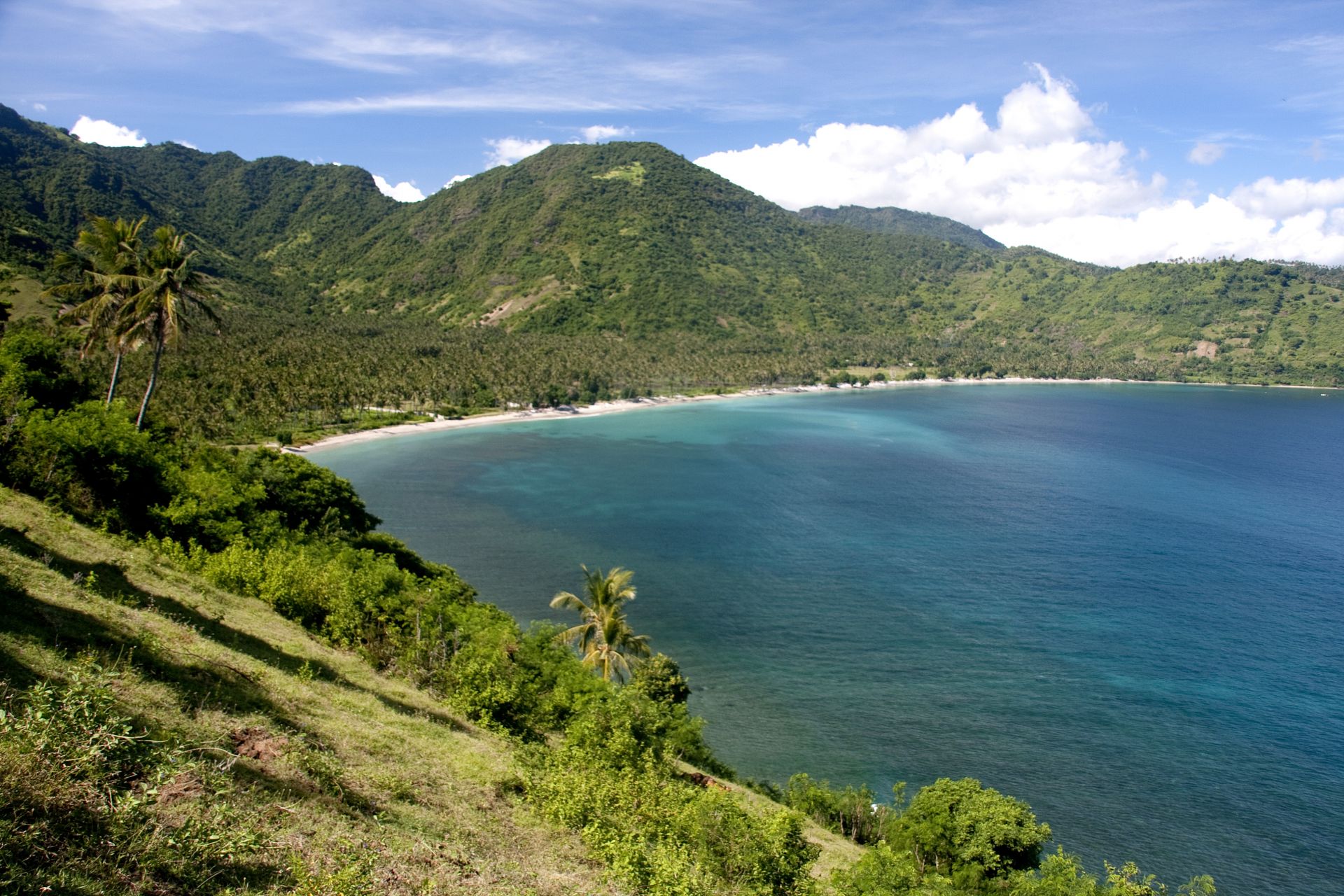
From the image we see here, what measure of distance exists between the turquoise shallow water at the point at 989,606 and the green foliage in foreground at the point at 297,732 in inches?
242

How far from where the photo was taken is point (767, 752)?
41281 millimetres

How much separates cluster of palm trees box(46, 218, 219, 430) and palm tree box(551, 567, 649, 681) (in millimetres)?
26293

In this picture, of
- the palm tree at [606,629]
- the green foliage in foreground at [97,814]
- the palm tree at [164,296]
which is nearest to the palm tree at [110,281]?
the palm tree at [164,296]

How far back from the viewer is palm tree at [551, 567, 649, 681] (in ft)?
144

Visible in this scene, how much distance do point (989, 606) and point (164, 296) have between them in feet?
203

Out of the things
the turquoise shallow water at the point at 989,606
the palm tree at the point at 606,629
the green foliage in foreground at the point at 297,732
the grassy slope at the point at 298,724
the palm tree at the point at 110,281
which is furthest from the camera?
the palm tree at the point at 606,629

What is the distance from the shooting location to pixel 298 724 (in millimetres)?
16281

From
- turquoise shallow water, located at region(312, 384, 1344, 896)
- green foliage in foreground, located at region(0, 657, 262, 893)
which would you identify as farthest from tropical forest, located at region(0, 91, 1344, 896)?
turquoise shallow water, located at region(312, 384, 1344, 896)

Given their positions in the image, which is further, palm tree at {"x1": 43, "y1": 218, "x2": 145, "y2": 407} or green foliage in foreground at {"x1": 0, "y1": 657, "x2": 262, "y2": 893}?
palm tree at {"x1": 43, "y1": 218, "x2": 145, "y2": 407}

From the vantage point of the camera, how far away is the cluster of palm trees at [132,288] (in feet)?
125

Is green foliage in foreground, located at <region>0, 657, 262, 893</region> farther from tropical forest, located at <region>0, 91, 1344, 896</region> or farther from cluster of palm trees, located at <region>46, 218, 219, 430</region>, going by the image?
cluster of palm trees, located at <region>46, 218, 219, 430</region>

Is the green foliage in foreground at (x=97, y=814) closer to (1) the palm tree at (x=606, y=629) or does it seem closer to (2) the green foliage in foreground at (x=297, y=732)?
(2) the green foliage in foreground at (x=297, y=732)

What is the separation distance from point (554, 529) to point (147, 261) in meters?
45.8

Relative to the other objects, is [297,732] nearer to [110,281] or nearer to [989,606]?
[110,281]
